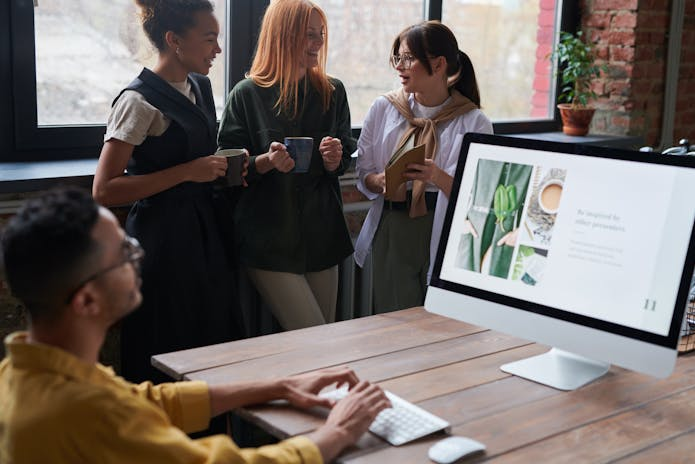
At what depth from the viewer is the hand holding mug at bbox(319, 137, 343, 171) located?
9.19ft

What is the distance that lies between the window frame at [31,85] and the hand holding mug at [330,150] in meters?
0.64

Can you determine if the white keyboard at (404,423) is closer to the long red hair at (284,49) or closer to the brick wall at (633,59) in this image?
the long red hair at (284,49)

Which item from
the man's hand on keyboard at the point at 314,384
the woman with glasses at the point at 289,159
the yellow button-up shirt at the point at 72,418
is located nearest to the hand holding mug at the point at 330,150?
the woman with glasses at the point at 289,159

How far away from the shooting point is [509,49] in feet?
14.0

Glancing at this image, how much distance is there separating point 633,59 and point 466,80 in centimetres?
165

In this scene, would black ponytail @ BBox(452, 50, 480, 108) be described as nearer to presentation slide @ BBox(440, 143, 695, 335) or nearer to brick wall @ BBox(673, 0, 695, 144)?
presentation slide @ BBox(440, 143, 695, 335)

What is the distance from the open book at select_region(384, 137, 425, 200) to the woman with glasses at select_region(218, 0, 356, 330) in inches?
7.8

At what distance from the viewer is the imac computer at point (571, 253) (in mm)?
1736

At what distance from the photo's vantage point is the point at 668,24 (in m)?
4.43

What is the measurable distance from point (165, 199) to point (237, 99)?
403 mm

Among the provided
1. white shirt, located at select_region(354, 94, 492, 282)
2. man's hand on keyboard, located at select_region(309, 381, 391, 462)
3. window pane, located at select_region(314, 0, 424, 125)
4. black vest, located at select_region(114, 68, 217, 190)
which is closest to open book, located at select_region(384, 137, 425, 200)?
white shirt, located at select_region(354, 94, 492, 282)

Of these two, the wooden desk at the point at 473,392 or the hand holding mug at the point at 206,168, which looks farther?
the hand holding mug at the point at 206,168

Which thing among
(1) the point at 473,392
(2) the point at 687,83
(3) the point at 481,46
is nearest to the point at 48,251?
(1) the point at 473,392

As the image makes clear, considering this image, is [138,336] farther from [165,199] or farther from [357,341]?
[357,341]
